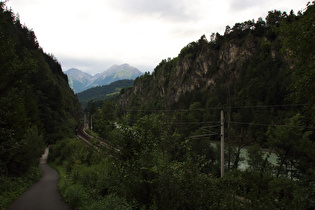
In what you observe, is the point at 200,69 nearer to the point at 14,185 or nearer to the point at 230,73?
the point at 230,73

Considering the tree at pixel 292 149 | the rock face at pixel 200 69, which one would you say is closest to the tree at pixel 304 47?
the tree at pixel 292 149

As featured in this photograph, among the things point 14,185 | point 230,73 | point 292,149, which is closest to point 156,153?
point 14,185

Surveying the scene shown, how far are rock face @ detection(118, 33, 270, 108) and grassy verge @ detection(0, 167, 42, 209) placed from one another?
79.1 m

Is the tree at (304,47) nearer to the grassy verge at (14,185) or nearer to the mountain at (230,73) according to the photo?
the grassy verge at (14,185)

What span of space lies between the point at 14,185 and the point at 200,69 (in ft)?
377

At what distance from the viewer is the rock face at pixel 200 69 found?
98.1 meters

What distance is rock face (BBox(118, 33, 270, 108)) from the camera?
322 feet

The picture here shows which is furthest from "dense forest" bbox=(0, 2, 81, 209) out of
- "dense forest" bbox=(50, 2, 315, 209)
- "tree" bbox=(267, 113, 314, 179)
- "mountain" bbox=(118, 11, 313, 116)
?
"mountain" bbox=(118, 11, 313, 116)

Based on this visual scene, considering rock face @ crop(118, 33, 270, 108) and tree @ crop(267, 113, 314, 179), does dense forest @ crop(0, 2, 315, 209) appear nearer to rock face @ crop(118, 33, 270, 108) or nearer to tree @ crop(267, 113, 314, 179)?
tree @ crop(267, 113, 314, 179)

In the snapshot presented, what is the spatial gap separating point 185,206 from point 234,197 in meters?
1.48

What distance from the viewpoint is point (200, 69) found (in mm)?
121062

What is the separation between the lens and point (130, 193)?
23.3ft

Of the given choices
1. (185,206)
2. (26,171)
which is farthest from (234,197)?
(26,171)

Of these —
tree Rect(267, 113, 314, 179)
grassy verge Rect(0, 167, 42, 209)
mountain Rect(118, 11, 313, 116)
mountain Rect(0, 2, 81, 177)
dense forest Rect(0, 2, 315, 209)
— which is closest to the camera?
dense forest Rect(0, 2, 315, 209)
